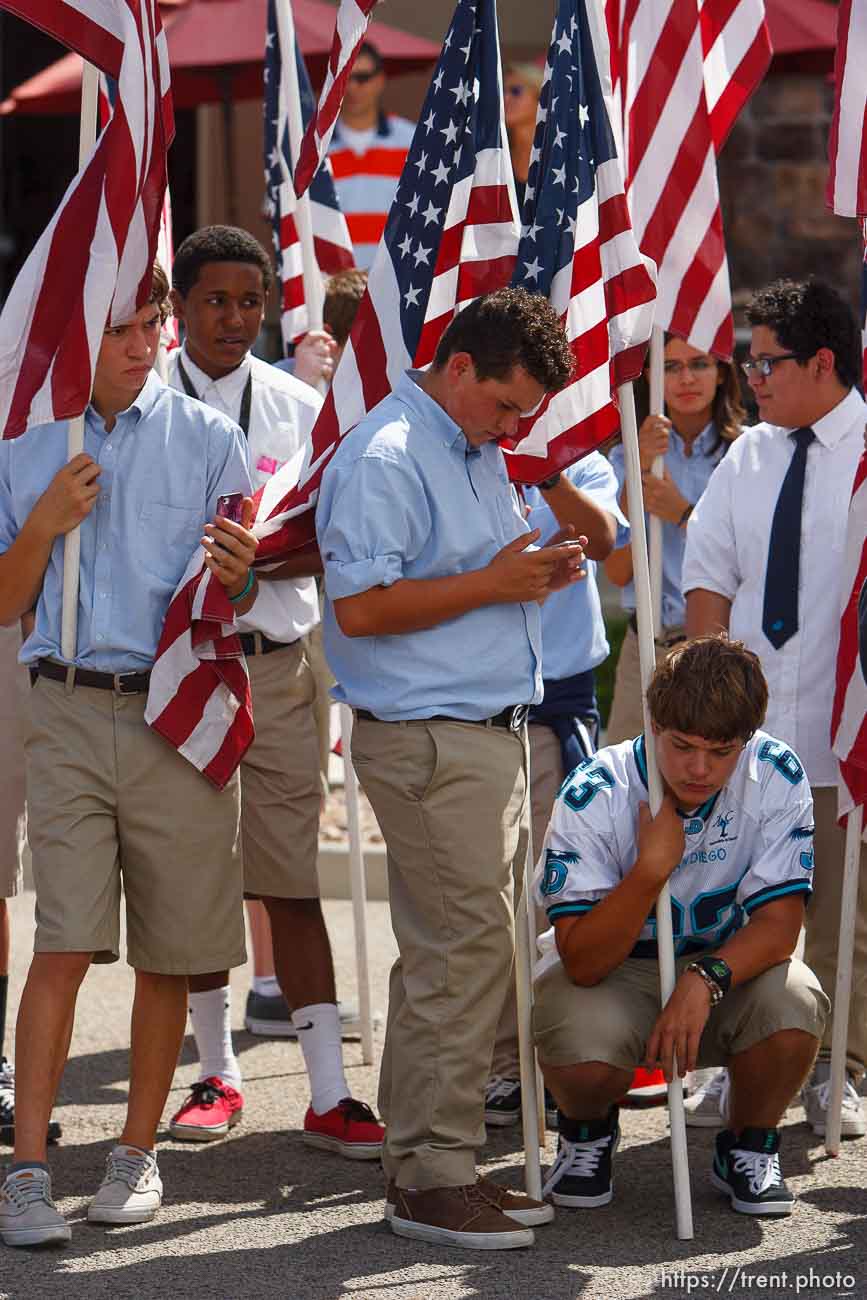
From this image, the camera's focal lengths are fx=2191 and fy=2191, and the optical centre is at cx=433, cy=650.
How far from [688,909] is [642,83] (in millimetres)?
2489

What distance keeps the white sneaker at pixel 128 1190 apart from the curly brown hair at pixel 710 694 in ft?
5.20

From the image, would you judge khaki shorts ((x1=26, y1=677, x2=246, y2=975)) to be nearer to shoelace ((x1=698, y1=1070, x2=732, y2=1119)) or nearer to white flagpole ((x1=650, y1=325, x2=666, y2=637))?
shoelace ((x1=698, y1=1070, x2=732, y2=1119))

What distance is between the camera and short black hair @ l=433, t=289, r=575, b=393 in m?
4.79

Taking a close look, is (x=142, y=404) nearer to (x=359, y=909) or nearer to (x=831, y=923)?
(x=359, y=909)

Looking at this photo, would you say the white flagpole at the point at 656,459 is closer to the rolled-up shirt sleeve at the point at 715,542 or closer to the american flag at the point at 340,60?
the rolled-up shirt sleeve at the point at 715,542

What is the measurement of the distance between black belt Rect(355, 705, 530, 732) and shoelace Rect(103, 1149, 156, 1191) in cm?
116

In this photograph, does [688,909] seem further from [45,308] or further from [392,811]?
[45,308]

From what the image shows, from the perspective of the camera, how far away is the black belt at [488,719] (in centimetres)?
491

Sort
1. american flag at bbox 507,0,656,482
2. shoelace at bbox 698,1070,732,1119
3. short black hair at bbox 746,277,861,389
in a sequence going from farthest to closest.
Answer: shoelace at bbox 698,1070,732,1119 → short black hair at bbox 746,277,861,389 → american flag at bbox 507,0,656,482

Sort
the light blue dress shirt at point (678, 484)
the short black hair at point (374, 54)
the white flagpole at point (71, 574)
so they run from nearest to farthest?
the white flagpole at point (71, 574)
the light blue dress shirt at point (678, 484)
the short black hair at point (374, 54)

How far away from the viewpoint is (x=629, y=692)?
662cm

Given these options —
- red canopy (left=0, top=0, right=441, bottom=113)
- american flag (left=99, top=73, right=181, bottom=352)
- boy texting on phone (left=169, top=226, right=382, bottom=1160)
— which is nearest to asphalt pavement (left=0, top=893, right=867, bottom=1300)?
boy texting on phone (left=169, top=226, right=382, bottom=1160)

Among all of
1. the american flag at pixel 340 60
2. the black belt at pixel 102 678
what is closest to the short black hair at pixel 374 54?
the american flag at pixel 340 60

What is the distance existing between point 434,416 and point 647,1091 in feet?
7.17
